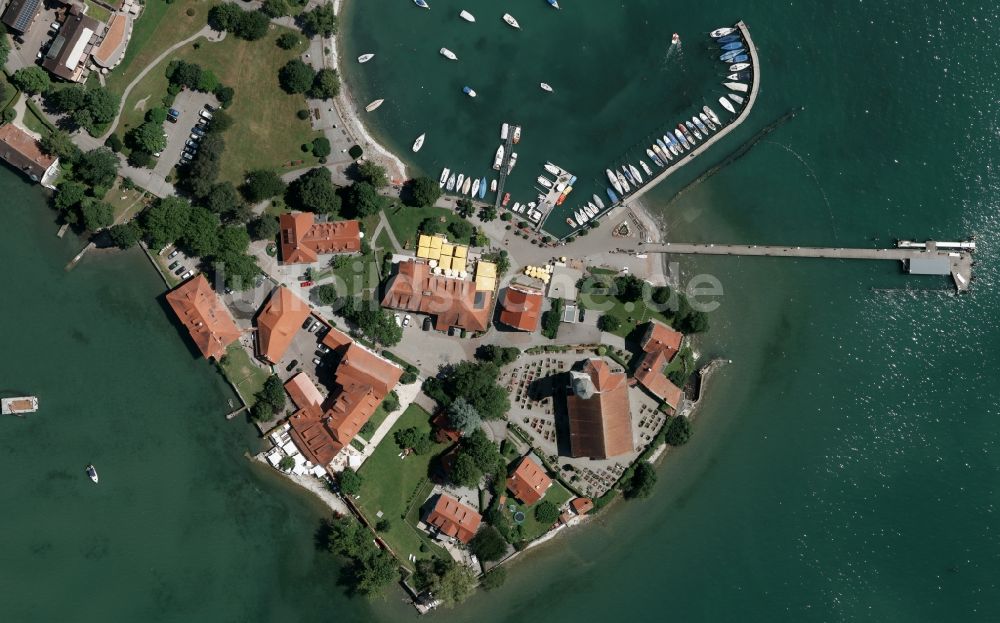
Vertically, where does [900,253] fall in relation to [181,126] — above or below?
above

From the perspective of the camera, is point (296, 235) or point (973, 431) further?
point (973, 431)

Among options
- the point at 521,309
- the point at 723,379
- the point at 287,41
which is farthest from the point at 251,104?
the point at 723,379

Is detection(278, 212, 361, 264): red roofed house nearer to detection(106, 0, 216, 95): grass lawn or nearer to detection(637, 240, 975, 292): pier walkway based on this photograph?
detection(106, 0, 216, 95): grass lawn

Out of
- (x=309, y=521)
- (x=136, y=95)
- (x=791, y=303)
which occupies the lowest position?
(x=309, y=521)

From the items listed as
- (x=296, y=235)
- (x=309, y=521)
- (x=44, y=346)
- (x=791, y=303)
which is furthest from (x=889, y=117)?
(x=44, y=346)

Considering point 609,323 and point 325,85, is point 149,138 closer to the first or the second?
point 325,85

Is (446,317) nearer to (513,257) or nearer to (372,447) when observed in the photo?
(513,257)

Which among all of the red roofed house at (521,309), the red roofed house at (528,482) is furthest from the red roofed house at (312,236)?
the red roofed house at (528,482)

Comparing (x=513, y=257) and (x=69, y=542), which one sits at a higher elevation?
(x=513, y=257)
